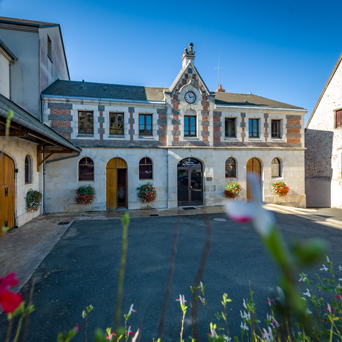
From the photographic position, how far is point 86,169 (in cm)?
1317

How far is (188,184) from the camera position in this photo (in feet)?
48.9

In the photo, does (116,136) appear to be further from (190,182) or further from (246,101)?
(246,101)

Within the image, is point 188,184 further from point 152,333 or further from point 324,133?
point 152,333

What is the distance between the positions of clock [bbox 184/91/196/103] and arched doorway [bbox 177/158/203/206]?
3.74 metres

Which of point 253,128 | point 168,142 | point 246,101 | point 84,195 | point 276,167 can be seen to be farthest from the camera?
point 246,101

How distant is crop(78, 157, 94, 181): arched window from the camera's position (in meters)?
13.1

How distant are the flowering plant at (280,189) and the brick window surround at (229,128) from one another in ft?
14.3

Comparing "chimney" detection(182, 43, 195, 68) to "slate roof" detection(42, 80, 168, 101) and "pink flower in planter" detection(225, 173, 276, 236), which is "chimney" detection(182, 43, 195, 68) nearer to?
"slate roof" detection(42, 80, 168, 101)

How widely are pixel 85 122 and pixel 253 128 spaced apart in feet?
35.7

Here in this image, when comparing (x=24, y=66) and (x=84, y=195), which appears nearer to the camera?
(x=24, y=66)

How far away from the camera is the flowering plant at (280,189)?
15427 millimetres

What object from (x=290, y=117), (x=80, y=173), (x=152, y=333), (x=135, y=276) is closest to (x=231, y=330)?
(x=152, y=333)

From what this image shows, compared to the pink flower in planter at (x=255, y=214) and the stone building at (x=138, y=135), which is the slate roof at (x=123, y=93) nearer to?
the stone building at (x=138, y=135)

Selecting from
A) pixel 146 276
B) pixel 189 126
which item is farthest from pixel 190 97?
pixel 146 276
